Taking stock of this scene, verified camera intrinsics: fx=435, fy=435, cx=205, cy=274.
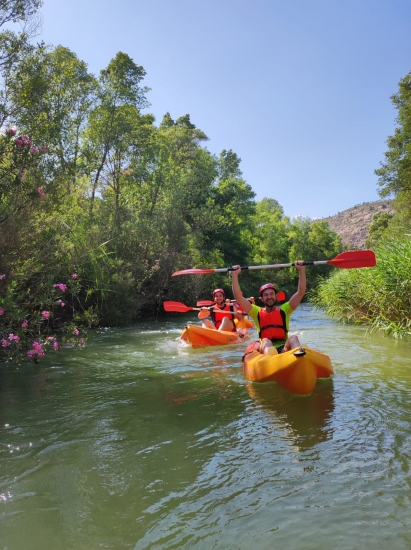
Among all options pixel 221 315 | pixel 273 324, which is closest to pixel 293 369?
pixel 273 324

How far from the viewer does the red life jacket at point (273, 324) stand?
4.97m

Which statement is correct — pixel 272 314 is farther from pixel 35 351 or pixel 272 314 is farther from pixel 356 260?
pixel 35 351

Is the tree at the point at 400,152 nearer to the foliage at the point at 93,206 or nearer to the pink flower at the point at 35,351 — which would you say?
the foliage at the point at 93,206

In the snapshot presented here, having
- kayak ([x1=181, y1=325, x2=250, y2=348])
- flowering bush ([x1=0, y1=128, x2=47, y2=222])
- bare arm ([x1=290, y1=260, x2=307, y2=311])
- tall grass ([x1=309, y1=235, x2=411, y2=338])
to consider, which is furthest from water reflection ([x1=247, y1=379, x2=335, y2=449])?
flowering bush ([x1=0, y1=128, x2=47, y2=222])

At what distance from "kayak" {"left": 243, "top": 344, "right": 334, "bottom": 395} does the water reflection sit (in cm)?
10

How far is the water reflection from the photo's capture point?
3089 mm

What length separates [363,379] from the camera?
185 inches

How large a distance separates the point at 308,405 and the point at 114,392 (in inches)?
75.0

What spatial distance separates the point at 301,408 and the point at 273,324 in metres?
1.38

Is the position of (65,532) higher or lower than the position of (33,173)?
lower

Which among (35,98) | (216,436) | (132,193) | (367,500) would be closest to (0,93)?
(35,98)

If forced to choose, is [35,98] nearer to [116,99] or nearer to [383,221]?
[116,99]

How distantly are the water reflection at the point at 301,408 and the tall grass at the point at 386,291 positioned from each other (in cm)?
319

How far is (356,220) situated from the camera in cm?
9531
